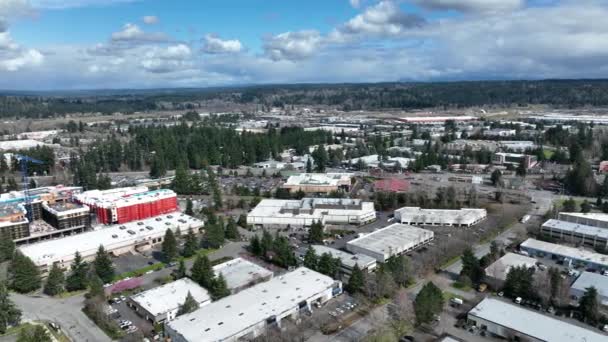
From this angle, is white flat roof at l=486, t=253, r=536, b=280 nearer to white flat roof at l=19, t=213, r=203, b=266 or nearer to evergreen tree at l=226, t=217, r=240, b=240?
evergreen tree at l=226, t=217, r=240, b=240

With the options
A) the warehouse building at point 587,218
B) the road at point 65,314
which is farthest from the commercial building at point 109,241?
the warehouse building at point 587,218

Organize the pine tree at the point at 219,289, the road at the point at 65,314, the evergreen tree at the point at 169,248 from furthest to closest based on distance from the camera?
the evergreen tree at the point at 169,248 → the pine tree at the point at 219,289 → the road at the point at 65,314

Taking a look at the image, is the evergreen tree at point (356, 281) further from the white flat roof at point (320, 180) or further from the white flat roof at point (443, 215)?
the white flat roof at point (320, 180)

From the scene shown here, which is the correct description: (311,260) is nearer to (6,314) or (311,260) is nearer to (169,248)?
(169,248)

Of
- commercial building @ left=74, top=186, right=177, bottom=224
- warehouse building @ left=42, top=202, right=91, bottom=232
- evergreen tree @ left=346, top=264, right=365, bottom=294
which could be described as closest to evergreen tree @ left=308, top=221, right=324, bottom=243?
evergreen tree @ left=346, top=264, right=365, bottom=294

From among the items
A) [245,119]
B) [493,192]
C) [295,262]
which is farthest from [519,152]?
[245,119]

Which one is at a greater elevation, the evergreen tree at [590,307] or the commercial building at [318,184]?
the commercial building at [318,184]
